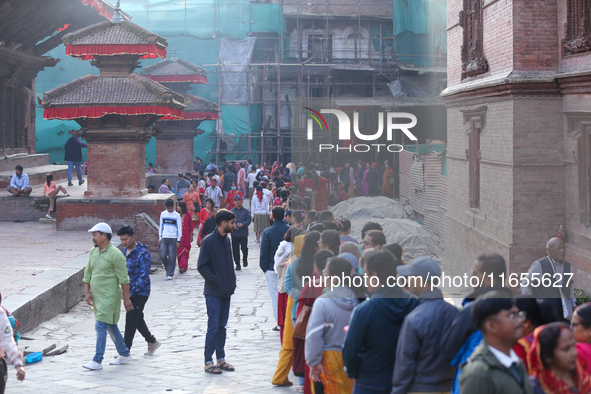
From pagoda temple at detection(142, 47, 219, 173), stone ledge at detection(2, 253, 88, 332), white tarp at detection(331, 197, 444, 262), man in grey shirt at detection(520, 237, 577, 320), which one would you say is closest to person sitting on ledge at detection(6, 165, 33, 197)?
stone ledge at detection(2, 253, 88, 332)

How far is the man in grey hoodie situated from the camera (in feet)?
15.6

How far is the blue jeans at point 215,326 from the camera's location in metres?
7.05

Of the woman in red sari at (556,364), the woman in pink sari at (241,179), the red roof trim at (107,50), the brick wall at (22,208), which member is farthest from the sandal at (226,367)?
the woman in pink sari at (241,179)

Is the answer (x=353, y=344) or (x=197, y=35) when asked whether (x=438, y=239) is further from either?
(x=197, y=35)

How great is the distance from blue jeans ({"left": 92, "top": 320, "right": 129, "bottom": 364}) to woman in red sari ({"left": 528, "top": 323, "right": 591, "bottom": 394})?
5.03 metres

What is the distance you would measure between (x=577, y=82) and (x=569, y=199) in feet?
5.65

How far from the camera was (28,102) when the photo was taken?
24.5 m

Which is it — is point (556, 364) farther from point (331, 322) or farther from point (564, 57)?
point (564, 57)

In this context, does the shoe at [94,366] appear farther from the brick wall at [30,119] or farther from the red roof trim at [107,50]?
the brick wall at [30,119]

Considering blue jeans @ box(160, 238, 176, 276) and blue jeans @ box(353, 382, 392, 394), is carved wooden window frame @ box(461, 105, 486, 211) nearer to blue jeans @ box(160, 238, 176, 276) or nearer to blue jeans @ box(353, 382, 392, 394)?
blue jeans @ box(160, 238, 176, 276)

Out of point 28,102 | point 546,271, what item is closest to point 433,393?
point 546,271

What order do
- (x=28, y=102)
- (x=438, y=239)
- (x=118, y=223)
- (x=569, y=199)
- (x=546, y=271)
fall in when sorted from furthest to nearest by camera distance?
(x=28, y=102) < (x=118, y=223) < (x=438, y=239) < (x=569, y=199) < (x=546, y=271)

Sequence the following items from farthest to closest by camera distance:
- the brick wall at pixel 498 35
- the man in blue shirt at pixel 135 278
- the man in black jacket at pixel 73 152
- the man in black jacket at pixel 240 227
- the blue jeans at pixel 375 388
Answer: the man in black jacket at pixel 73 152
the man in black jacket at pixel 240 227
the brick wall at pixel 498 35
the man in blue shirt at pixel 135 278
the blue jeans at pixel 375 388

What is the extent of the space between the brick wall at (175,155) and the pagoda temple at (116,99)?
435 inches
